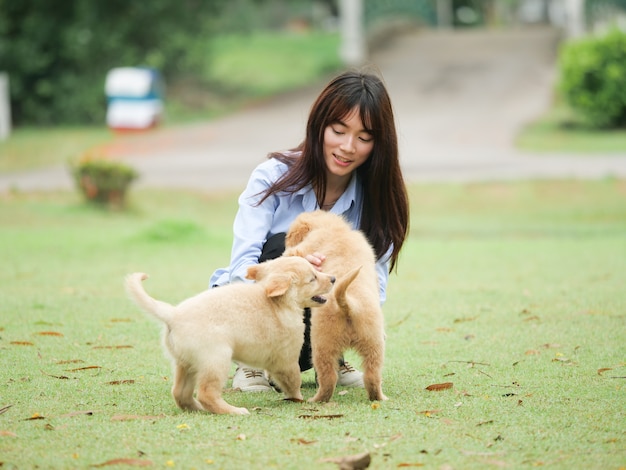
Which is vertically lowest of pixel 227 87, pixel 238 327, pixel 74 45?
pixel 238 327

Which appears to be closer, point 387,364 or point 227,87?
point 387,364

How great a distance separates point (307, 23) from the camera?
48750mm

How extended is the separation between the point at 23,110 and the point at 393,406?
65.8 feet

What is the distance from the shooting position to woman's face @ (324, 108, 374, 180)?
15.9 feet

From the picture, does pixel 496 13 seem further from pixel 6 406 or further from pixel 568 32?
pixel 6 406

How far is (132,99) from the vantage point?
21.1m

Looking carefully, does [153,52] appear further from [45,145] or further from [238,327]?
[238,327]

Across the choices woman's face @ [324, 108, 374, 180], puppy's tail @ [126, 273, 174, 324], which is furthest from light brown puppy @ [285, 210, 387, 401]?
puppy's tail @ [126, 273, 174, 324]

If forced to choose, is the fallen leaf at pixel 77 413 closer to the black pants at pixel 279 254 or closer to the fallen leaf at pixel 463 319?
the black pants at pixel 279 254

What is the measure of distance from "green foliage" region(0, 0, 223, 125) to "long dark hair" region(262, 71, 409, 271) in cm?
1796

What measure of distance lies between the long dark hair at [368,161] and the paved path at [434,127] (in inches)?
234

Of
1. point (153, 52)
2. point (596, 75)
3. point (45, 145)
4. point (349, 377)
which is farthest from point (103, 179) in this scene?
point (153, 52)

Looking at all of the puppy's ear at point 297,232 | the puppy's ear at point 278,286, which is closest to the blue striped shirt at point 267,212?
the puppy's ear at point 297,232

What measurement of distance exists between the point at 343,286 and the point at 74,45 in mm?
19047
